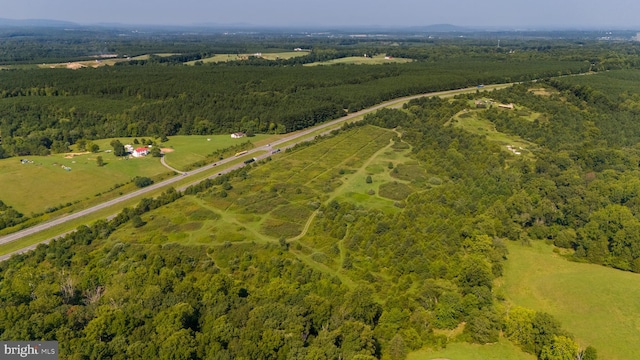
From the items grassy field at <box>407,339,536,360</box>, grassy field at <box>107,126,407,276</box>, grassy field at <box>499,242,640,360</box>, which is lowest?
grassy field at <box>407,339,536,360</box>

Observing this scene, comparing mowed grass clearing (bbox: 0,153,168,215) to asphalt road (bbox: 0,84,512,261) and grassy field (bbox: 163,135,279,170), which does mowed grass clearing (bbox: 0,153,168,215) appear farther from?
asphalt road (bbox: 0,84,512,261)

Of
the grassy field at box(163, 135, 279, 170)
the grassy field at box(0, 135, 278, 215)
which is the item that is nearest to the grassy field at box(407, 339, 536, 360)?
the grassy field at box(0, 135, 278, 215)

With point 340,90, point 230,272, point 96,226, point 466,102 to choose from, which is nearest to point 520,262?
point 230,272

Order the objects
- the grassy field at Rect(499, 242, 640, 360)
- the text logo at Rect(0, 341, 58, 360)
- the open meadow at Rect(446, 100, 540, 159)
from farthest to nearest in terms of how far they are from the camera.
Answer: the open meadow at Rect(446, 100, 540, 159)
the grassy field at Rect(499, 242, 640, 360)
the text logo at Rect(0, 341, 58, 360)

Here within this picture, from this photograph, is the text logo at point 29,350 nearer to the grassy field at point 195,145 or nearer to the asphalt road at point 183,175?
the asphalt road at point 183,175

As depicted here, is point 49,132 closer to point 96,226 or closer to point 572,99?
point 96,226

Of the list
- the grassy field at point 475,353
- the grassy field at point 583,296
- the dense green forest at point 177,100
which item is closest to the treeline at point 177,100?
the dense green forest at point 177,100
